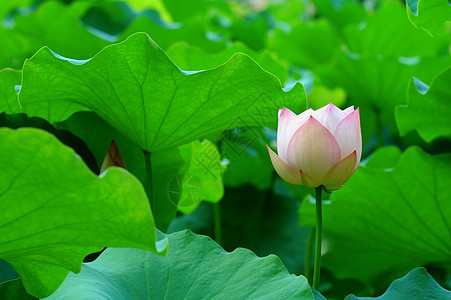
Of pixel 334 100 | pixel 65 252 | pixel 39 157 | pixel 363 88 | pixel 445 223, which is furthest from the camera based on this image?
pixel 334 100

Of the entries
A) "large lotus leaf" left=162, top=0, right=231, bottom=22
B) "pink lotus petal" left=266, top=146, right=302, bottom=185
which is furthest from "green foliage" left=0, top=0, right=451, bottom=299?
"large lotus leaf" left=162, top=0, right=231, bottom=22

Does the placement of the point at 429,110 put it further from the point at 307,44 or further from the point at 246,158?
the point at 307,44

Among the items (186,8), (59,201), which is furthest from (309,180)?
(186,8)

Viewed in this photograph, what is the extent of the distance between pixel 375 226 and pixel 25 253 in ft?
2.14

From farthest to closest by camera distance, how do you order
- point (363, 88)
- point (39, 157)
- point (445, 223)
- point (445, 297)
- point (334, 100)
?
point (334, 100) < point (363, 88) < point (445, 223) < point (445, 297) < point (39, 157)

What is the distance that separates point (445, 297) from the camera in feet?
2.53

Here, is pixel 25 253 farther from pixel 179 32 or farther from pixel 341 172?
pixel 179 32

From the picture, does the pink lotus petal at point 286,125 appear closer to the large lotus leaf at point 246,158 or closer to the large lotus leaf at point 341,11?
the large lotus leaf at point 246,158

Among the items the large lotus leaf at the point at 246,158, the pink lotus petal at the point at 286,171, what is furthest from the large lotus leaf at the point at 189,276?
the large lotus leaf at the point at 246,158

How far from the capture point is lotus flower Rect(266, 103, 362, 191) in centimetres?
69

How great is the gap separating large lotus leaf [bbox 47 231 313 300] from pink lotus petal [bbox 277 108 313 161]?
14 cm

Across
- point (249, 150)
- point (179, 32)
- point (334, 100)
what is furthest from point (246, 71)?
point (334, 100)

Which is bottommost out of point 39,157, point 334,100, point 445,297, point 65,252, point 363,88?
point 334,100

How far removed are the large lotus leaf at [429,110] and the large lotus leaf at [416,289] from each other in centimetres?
35
